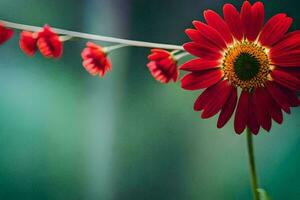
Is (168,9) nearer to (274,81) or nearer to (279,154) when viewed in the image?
(274,81)

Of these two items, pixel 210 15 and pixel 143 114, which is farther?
pixel 143 114

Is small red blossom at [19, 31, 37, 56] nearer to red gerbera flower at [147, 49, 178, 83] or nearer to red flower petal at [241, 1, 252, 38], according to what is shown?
red gerbera flower at [147, 49, 178, 83]

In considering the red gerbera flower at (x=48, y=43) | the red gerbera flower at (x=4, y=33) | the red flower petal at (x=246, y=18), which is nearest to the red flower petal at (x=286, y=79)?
the red flower petal at (x=246, y=18)

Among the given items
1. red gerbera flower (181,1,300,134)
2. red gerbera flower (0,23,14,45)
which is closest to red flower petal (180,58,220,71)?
red gerbera flower (181,1,300,134)

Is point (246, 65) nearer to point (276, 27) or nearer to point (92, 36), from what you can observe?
point (276, 27)

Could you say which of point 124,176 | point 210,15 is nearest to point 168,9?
point 210,15

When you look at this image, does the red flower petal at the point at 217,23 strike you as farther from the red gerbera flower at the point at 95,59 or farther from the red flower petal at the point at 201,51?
the red gerbera flower at the point at 95,59
